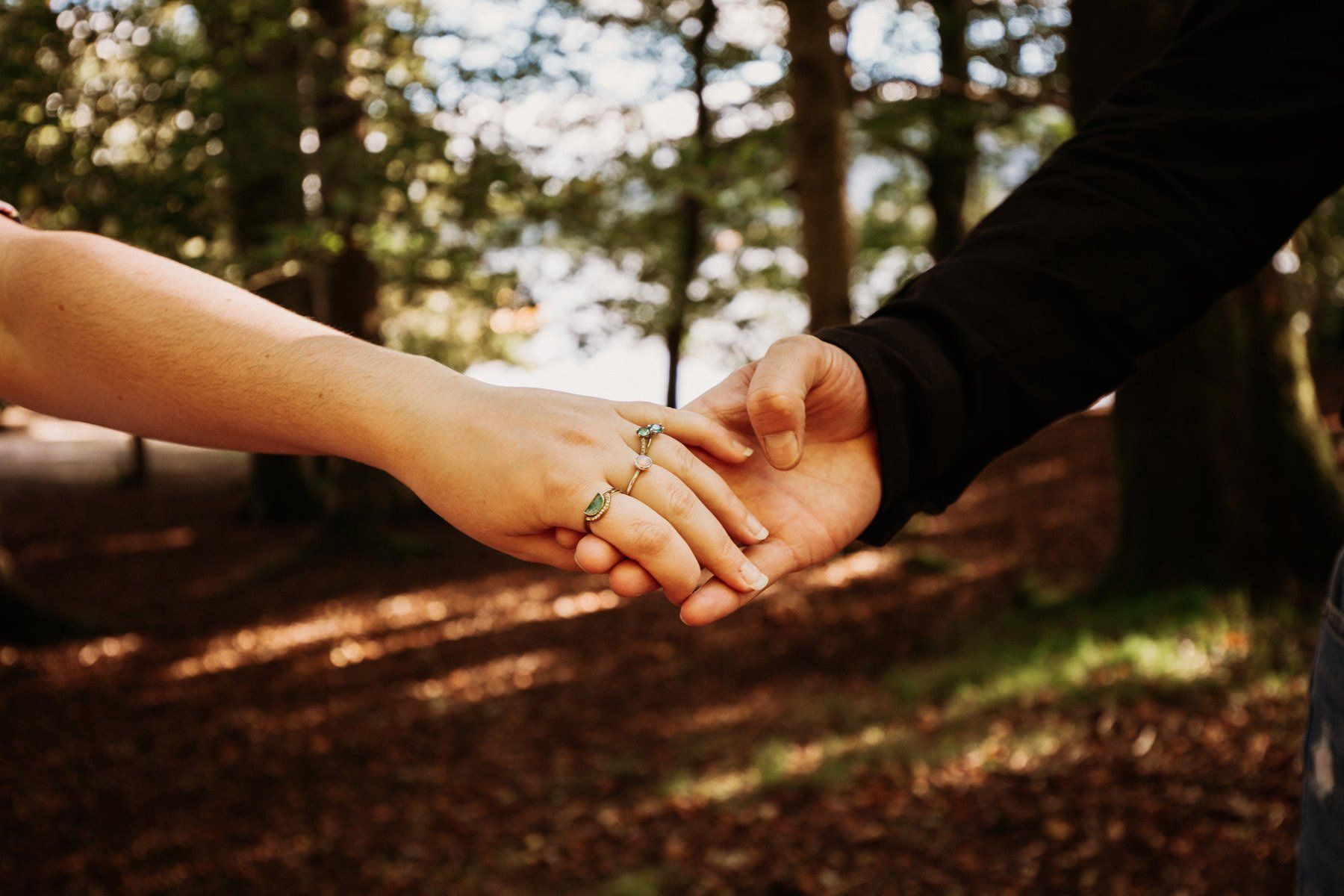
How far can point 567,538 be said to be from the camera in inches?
69.6

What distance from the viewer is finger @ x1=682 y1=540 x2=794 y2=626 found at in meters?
1.67

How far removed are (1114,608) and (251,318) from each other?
224 inches

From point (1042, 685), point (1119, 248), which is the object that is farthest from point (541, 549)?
point (1042, 685)

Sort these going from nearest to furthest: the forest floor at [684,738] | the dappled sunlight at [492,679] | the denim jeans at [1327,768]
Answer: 1. the denim jeans at [1327,768]
2. the forest floor at [684,738]
3. the dappled sunlight at [492,679]

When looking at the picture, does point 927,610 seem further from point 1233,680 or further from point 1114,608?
point 1233,680

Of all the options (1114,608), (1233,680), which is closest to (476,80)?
(1114,608)

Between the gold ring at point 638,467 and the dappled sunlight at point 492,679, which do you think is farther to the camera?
the dappled sunlight at point 492,679

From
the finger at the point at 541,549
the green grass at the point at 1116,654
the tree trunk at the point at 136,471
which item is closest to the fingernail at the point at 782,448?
the finger at the point at 541,549

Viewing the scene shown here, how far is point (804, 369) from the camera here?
1.75 m

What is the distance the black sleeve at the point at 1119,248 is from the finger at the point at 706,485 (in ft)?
1.04

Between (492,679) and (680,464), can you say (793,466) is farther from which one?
(492,679)

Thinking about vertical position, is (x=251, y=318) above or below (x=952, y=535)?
above

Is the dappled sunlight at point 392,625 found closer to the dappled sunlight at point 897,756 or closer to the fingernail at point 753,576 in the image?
the dappled sunlight at point 897,756

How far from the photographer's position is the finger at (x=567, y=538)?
1.75 m
